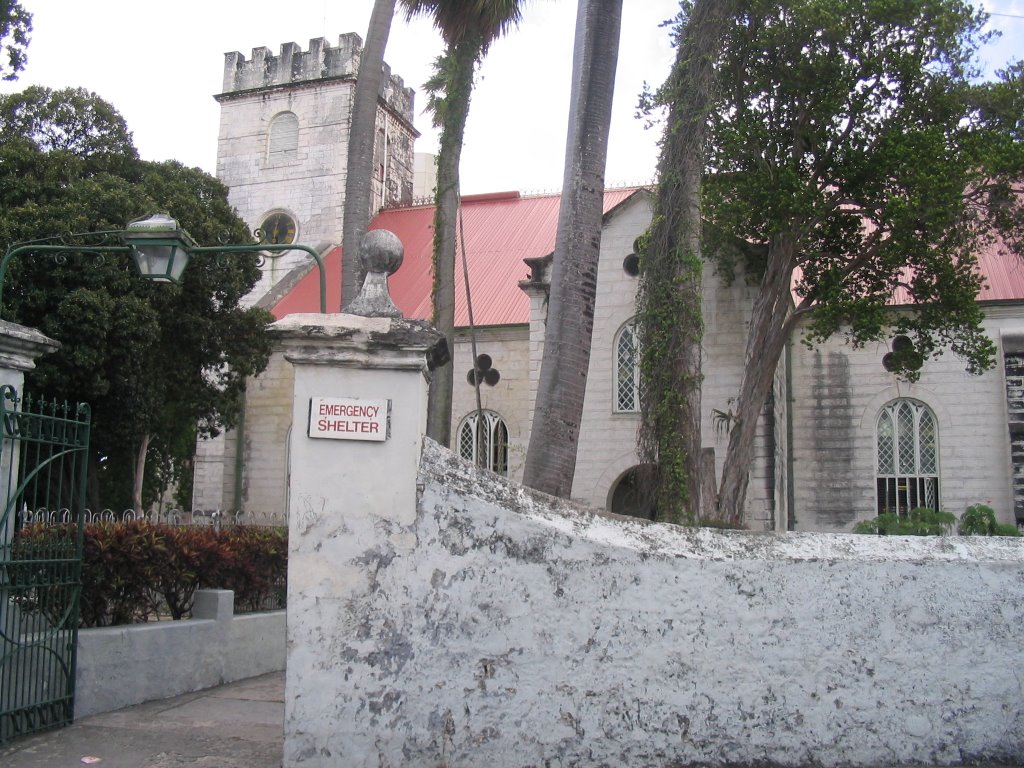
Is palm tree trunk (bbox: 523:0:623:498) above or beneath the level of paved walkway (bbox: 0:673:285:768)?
above

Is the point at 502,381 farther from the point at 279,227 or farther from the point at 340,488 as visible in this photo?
the point at 340,488

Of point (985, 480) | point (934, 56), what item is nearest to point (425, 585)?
point (934, 56)

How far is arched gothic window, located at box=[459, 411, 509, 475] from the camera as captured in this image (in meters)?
23.0

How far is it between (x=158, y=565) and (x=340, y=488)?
398 cm

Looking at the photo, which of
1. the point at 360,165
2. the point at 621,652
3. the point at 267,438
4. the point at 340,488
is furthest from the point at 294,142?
the point at 621,652

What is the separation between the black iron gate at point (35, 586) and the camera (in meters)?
6.79

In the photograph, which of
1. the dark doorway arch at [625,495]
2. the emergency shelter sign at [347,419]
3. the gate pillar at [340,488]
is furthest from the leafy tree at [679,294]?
the emergency shelter sign at [347,419]

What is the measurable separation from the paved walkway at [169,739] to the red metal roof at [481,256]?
15.8 metres

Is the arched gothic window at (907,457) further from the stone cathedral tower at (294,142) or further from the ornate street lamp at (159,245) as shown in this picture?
the ornate street lamp at (159,245)

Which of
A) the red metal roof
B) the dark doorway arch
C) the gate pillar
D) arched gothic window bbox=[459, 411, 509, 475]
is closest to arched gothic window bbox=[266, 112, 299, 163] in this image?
the red metal roof

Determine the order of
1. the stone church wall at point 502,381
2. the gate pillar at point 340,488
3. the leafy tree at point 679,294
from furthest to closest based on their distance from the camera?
the stone church wall at point 502,381
the leafy tree at point 679,294
the gate pillar at point 340,488

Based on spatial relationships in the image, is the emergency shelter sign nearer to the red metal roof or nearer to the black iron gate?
the black iron gate

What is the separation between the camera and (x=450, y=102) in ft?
56.0

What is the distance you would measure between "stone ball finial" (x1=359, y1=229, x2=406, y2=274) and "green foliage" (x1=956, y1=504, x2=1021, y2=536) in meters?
15.8
